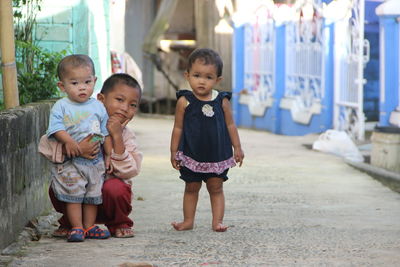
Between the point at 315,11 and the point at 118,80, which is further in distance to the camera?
the point at 315,11

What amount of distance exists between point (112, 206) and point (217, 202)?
2.61ft

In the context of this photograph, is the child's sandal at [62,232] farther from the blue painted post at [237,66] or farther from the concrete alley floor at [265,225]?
the blue painted post at [237,66]

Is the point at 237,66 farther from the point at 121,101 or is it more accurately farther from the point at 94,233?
the point at 94,233

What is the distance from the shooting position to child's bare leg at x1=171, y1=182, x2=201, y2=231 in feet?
20.1

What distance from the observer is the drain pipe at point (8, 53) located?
6.35 meters

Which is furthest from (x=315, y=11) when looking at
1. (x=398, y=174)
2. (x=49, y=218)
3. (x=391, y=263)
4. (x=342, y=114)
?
(x=391, y=263)

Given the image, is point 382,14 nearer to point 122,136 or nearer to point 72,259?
point 122,136

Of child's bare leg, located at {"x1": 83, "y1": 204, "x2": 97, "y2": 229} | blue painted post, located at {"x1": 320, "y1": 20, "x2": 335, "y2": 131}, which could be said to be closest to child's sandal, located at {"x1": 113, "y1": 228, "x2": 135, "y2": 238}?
child's bare leg, located at {"x1": 83, "y1": 204, "x2": 97, "y2": 229}

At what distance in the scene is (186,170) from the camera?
6102 millimetres

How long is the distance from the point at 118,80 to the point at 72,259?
1.31m

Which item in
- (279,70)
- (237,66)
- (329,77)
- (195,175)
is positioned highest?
(237,66)

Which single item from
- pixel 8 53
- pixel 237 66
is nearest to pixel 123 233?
pixel 8 53

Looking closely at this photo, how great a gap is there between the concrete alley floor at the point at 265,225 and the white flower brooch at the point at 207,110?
802 mm

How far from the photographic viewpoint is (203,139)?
6.04 metres
